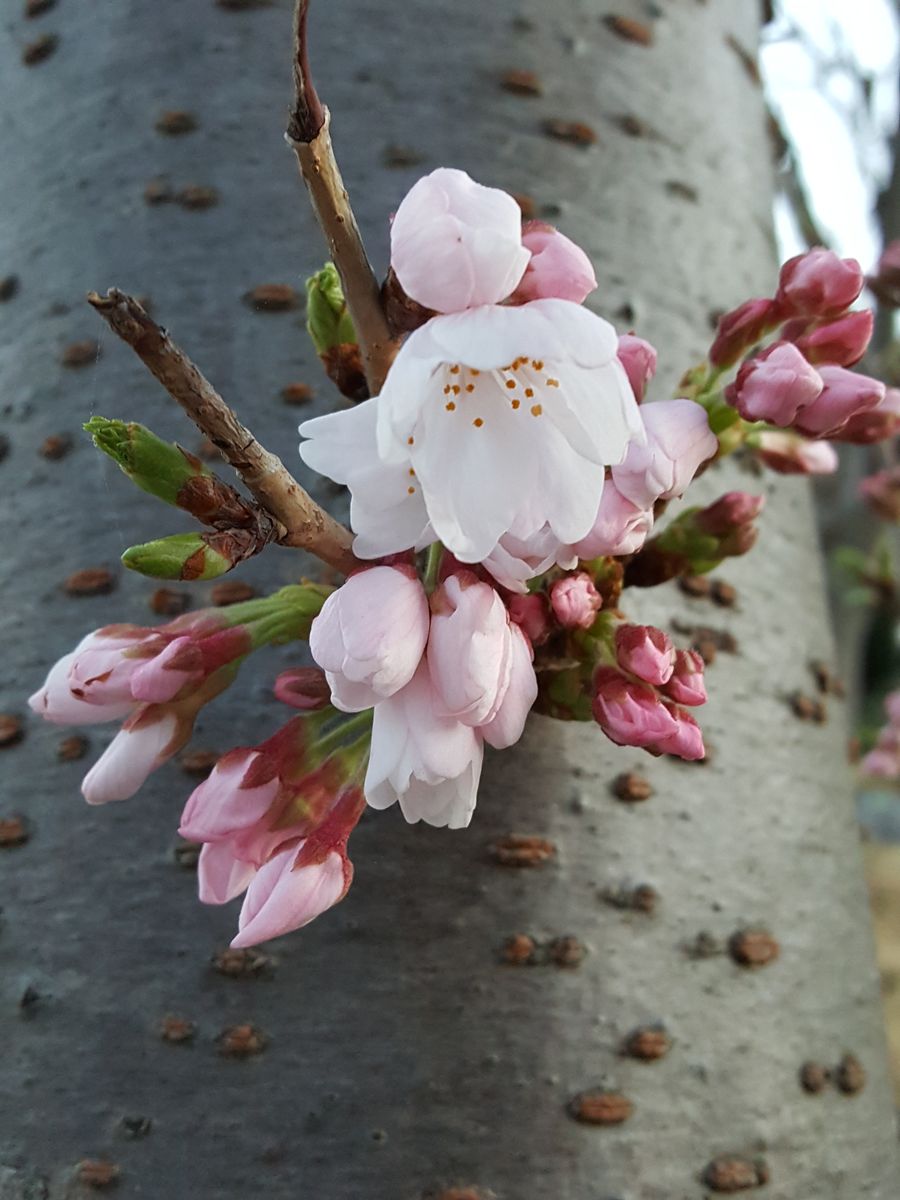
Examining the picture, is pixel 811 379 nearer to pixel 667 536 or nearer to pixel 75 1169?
pixel 667 536

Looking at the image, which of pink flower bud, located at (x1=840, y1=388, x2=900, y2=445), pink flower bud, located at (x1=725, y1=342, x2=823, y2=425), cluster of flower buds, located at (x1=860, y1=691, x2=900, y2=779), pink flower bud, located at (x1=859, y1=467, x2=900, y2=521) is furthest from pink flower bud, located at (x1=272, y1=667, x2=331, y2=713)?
cluster of flower buds, located at (x1=860, y1=691, x2=900, y2=779)

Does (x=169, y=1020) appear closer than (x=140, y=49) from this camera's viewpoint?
Yes

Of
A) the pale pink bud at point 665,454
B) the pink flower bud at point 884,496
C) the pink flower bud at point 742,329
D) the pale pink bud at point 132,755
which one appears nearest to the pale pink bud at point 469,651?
the pale pink bud at point 665,454

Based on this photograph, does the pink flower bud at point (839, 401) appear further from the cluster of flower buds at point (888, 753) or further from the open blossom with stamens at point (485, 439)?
the cluster of flower buds at point (888, 753)

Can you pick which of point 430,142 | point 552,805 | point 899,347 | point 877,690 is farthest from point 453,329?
point 877,690

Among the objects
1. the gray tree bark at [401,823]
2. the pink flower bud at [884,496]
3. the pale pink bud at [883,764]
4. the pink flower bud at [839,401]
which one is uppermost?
the pink flower bud at [839,401]

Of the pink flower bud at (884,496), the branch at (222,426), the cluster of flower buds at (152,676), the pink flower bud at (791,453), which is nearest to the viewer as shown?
the branch at (222,426)

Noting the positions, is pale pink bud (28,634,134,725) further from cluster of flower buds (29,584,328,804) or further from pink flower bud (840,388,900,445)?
pink flower bud (840,388,900,445)
